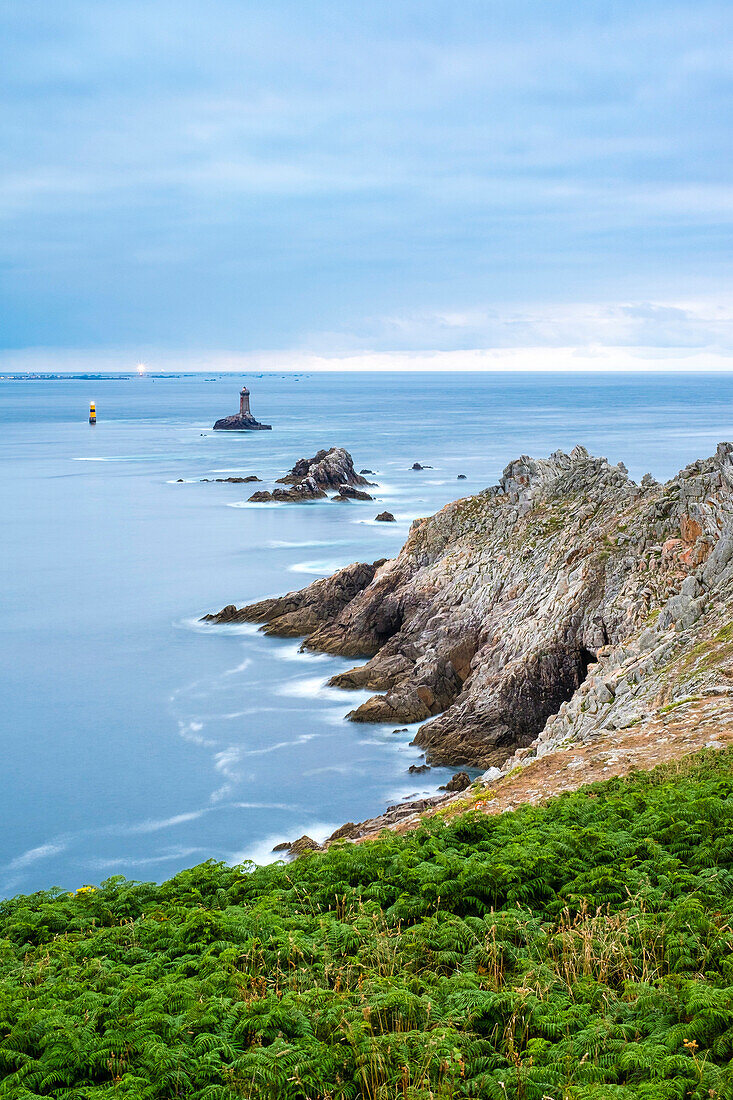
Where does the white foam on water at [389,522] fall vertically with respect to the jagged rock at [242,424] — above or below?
below

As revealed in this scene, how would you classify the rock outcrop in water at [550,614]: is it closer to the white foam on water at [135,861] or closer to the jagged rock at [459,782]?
the jagged rock at [459,782]

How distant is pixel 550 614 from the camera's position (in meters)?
27.1

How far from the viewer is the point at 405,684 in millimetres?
29469

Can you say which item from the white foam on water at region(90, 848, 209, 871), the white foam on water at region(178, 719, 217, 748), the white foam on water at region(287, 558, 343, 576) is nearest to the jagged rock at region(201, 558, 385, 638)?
the white foam on water at region(178, 719, 217, 748)

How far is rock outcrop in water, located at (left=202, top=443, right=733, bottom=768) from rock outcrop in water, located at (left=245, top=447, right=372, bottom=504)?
43.7m

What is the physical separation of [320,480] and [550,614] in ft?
191

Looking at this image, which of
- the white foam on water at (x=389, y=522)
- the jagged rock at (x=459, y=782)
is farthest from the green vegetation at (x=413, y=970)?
the white foam on water at (x=389, y=522)

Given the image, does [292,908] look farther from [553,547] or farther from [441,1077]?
[553,547]

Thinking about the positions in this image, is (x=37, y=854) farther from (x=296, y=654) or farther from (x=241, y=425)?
(x=241, y=425)

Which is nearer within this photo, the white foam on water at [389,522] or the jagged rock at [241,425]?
the white foam on water at [389,522]

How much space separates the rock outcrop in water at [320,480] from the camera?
264ft

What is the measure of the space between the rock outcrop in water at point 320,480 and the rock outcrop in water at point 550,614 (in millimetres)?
43693

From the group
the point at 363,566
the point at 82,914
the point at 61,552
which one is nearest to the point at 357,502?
the point at 61,552

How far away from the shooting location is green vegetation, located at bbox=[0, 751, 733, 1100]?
8117mm
